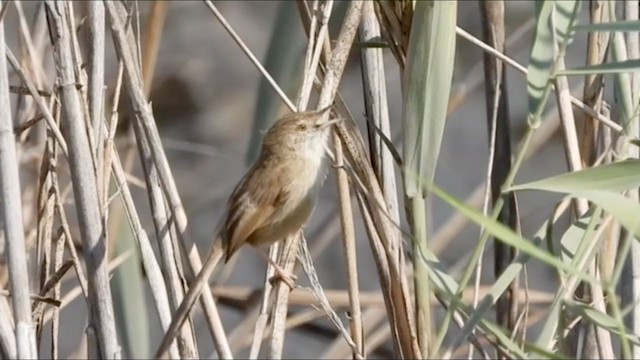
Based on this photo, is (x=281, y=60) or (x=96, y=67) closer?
(x=96, y=67)

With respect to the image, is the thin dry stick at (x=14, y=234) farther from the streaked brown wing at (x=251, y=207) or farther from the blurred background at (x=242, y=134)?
the blurred background at (x=242, y=134)

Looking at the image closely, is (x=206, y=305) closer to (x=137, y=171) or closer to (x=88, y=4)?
(x=88, y=4)

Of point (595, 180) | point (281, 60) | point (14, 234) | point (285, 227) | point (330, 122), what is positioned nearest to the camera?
point (595, 180)

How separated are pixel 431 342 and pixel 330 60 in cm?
51

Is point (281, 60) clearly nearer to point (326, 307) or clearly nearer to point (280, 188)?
point (280, 188)

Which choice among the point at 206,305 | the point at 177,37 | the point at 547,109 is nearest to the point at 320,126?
the point at 206,305

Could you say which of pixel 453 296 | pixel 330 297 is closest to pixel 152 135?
pixel 453 296

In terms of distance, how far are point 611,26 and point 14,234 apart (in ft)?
3.28

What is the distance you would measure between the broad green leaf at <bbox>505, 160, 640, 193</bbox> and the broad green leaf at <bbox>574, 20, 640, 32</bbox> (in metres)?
0.19

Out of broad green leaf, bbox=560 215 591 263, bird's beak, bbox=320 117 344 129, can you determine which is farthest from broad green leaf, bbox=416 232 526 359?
bird's beak, bbox=320 117 344 129

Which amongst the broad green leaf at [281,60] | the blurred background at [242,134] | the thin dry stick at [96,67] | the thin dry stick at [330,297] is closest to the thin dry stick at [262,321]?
the thin dry stick at [96,67]

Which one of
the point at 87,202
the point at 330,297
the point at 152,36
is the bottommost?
the point at 330,297

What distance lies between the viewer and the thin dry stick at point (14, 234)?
204 centimetres

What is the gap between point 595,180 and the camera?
1795mm
